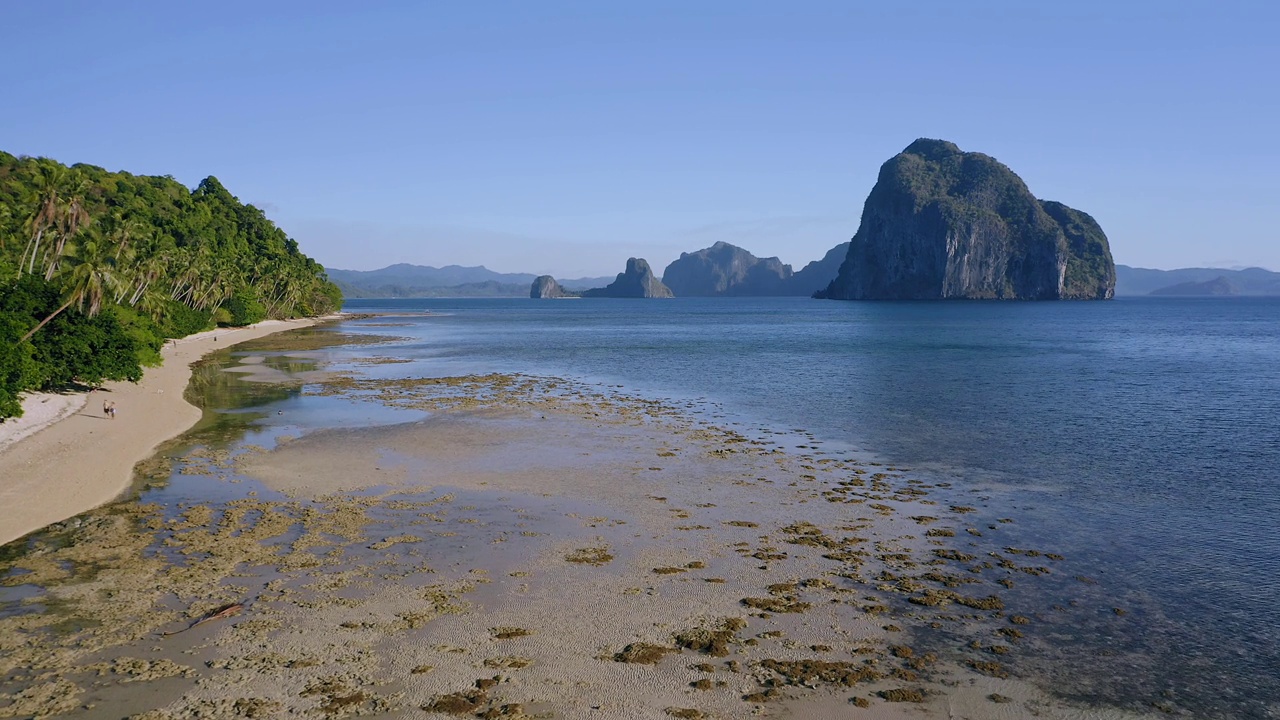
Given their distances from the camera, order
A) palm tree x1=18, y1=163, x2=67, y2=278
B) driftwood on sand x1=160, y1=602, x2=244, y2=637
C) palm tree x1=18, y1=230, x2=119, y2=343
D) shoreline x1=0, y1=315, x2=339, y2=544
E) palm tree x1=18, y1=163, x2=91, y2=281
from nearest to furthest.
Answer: driftwood on sand x1=160, y1=602, x2=244, y2=637, shoreline x1=0, y1=315, x2=339, y2=544, palm tree x1=18, y1=230, x2=119, y2=343, palm tree x1=18, y1=163, x2=67, y2=278, palm tree x1=18, y1=163, x2=91, y2=281

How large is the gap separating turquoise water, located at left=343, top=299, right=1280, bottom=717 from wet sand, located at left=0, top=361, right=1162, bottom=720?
155 centimetres

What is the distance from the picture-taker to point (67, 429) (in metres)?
33.5

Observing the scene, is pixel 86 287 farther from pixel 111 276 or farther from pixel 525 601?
pixel 525 601

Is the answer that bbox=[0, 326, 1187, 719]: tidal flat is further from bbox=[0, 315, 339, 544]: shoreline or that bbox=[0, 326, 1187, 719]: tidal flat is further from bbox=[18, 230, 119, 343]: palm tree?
bbox=[18, 230, 119, 343]: palm tree

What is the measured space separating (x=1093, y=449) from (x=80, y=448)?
39.8m

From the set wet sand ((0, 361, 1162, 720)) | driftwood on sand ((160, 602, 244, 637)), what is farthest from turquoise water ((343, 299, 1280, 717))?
driftwood on sand ((160, 602, 244, 637))

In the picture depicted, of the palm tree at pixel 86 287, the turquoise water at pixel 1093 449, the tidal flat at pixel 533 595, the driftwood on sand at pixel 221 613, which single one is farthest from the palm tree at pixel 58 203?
the driftwood on sand at pixel 221 613

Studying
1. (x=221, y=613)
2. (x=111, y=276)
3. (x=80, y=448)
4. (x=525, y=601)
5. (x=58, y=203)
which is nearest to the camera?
(x=221, y=613)

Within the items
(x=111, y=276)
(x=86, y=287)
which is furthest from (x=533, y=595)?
(x=111, y=276)

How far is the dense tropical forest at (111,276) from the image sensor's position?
41062 mm

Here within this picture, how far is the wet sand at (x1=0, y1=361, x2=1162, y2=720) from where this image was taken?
12555 millimetres

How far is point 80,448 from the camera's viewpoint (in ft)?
99.3

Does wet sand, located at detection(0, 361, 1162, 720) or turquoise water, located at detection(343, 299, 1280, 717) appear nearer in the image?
wet sand, located at detection(0, 361, 1162, 720)

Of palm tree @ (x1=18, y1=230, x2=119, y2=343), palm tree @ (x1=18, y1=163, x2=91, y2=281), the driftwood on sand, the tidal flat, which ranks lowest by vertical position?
the tidal flat
